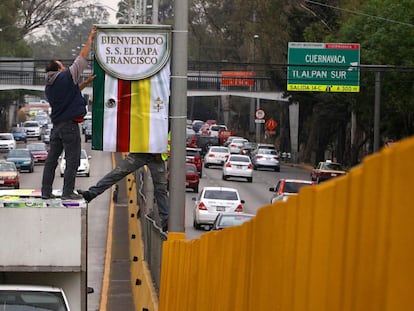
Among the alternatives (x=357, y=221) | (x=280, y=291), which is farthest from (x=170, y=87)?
(x=357, y=221)

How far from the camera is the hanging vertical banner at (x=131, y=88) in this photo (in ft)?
41.6

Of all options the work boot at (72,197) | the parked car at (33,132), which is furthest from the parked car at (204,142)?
the work boot at (72,197)

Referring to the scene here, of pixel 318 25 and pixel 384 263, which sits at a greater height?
pixel 318 25

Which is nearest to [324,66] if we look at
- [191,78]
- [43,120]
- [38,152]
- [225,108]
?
[38,152]

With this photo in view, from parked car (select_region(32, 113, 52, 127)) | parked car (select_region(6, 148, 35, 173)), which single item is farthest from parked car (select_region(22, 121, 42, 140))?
parked car (select_region(6, 148, 35, 173))

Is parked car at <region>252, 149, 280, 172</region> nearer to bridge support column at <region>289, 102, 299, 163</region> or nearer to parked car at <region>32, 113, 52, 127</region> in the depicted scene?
bridge support column at <region>289, 102, 299, 163</region>

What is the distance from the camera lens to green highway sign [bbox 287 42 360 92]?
1672 inches

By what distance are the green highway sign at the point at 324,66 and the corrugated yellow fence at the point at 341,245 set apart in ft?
118

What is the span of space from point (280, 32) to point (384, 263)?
63.7 meters

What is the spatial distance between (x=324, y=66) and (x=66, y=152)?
3099 centimetres

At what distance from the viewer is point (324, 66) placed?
42.4 metres

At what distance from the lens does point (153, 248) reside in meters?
17.6

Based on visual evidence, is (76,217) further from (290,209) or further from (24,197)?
(290,209)

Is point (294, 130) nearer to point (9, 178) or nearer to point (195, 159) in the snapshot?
point (195, 159)
